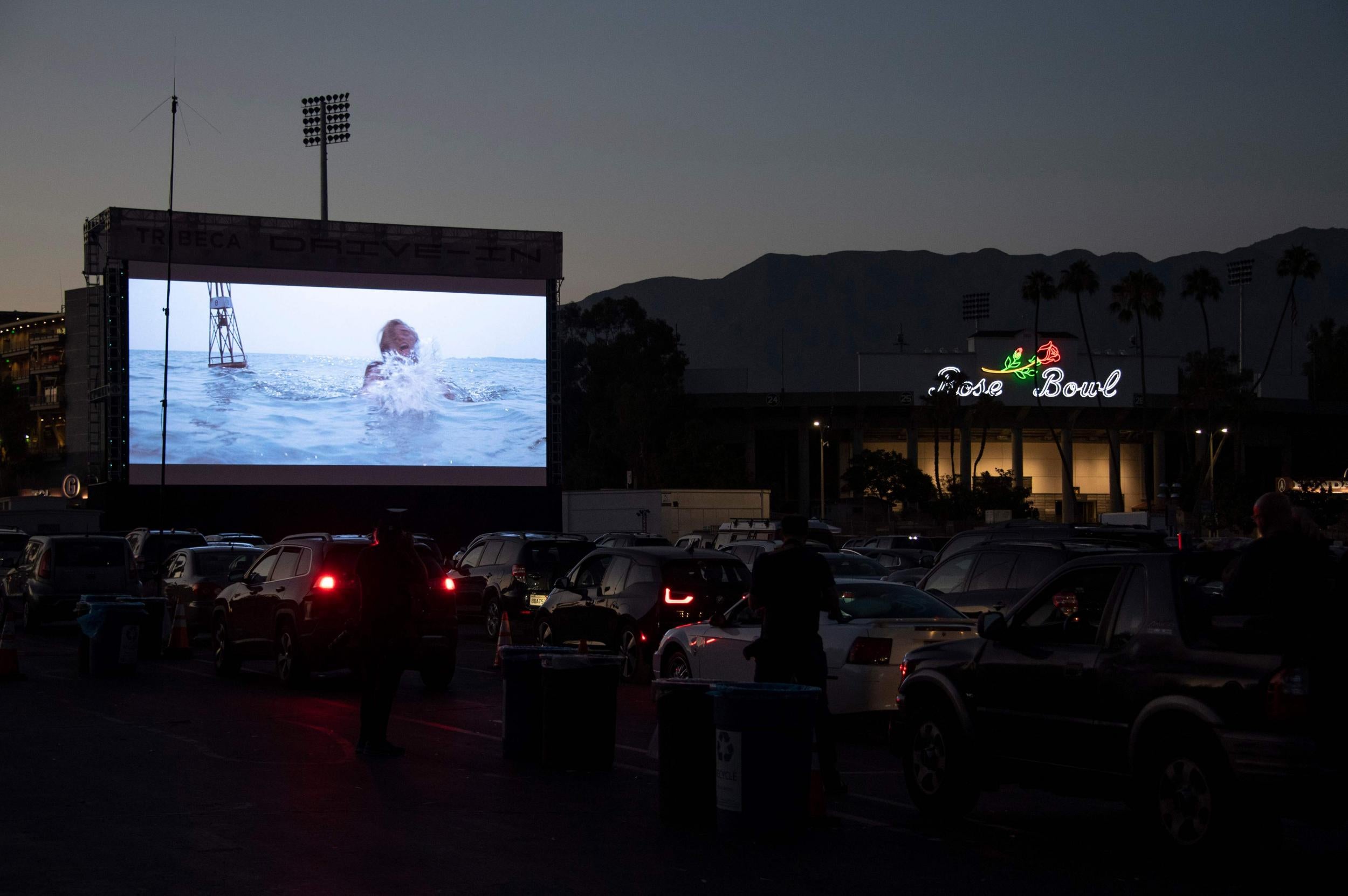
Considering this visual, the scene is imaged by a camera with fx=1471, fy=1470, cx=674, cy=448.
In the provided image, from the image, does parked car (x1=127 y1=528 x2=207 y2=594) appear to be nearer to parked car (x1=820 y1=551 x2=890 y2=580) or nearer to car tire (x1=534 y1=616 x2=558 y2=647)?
car tire (x1=534 y1=616 x2=558 y2=647)

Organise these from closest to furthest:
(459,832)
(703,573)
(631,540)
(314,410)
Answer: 1. (459,832)
2. (703,573)
3. (631,540)
4. (314,410)

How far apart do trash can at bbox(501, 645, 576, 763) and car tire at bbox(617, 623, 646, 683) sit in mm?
5901

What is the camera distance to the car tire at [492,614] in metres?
24.2

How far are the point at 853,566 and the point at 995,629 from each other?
12.4 m

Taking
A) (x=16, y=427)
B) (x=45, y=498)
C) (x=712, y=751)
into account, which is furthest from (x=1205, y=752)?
(x=16, y=427)

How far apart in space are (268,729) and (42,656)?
9.68 metres

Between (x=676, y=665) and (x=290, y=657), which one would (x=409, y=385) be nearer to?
(x=290, y=657)

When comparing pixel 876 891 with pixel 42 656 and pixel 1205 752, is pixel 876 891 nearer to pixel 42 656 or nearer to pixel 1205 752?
pixel 1205 752

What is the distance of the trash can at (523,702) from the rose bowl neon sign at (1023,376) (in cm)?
7648

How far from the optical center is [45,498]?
73250 mm

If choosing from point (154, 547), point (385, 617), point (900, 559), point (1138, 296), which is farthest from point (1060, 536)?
point (1138, 296)

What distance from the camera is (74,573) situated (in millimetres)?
24703

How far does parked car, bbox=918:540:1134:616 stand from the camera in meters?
15.6

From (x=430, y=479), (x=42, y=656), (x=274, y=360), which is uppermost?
(x=274, y=360)
